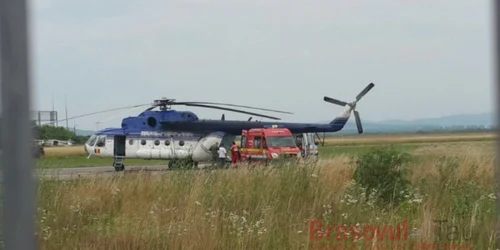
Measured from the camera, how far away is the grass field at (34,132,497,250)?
18.2 ft

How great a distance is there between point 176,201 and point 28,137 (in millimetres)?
6563

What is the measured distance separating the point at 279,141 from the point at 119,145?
7.25 meters

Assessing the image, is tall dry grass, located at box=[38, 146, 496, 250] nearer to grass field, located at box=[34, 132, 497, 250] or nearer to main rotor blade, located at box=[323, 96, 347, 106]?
grass field, located at box=[34, 132, 497, 250]

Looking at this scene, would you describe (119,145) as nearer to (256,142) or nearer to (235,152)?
(235,152)

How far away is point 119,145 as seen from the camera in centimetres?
2567

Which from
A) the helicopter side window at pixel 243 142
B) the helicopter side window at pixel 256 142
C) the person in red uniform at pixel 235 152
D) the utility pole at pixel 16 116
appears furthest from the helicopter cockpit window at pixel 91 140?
the utility pole at pixel 16 116

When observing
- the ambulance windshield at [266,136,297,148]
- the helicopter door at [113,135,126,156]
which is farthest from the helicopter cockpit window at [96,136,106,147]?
the ambulance windshield at [266,136,297,148]

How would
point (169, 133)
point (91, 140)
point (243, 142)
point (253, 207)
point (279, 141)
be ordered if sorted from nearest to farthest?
point (253, 207)
point (279, 141)
point (243, 142)
point (169, 133)
point (91, 140)

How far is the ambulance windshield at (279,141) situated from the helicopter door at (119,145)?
6670mm

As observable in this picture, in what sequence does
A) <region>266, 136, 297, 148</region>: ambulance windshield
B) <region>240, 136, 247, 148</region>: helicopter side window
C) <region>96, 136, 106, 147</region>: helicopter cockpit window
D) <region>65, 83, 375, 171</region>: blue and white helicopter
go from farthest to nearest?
<region>96, 136, 106, 147</region>: helicopter cockpit window
<region>65, 83, 375, 171</region>: blue and white helicopter
<region>240, 136, 247, 148</region>: helicopter side window
<region>266, 136, 297, 148</region>: ambulance windshield

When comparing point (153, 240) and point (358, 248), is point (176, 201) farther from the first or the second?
point (358, 248)

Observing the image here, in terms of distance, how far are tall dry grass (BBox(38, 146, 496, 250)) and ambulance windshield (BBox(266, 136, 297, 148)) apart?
12.1 m

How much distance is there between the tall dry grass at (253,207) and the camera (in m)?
5.59

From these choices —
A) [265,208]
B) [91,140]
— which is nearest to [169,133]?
[91,140]
